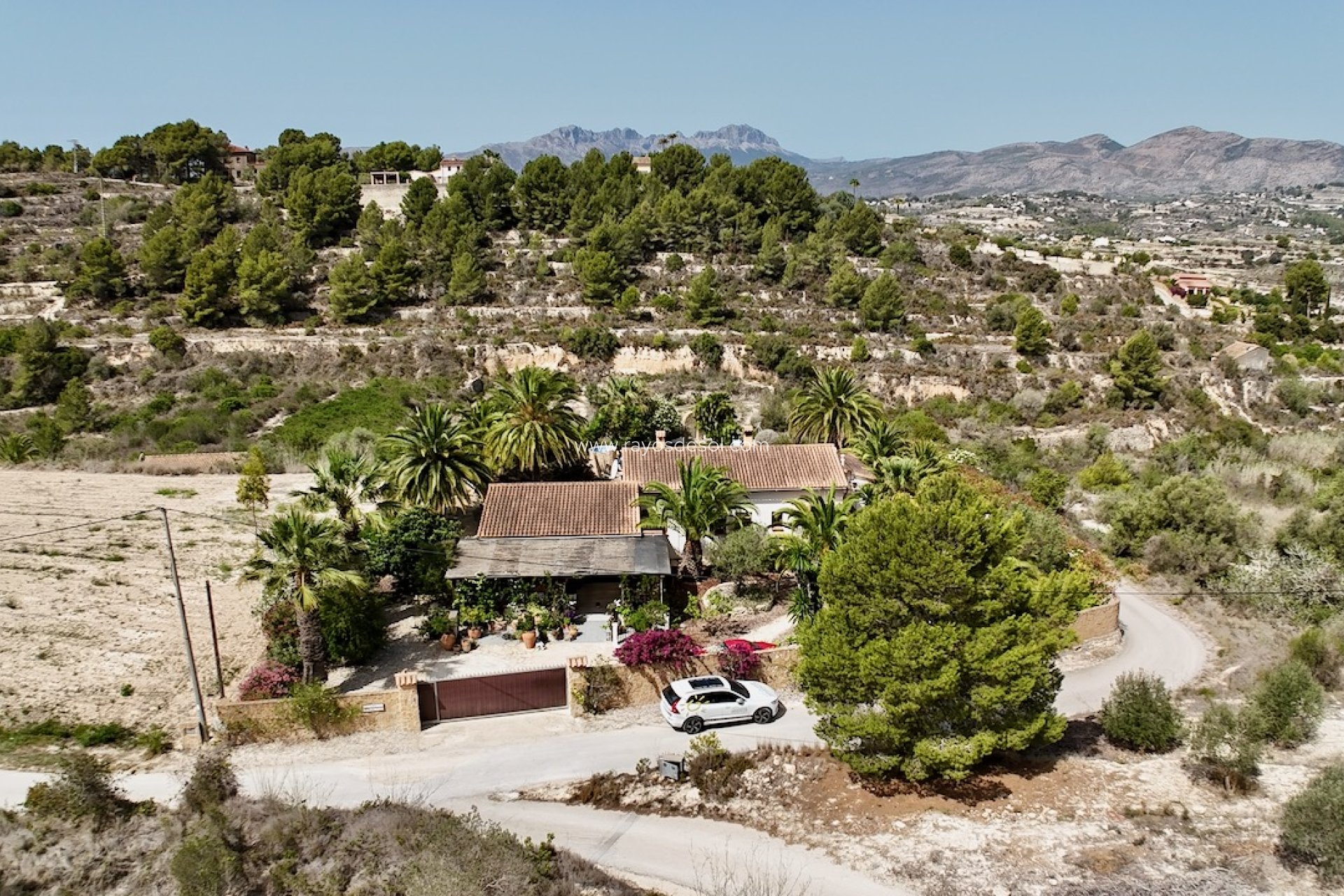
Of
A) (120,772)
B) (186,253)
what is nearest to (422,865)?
(120,772)

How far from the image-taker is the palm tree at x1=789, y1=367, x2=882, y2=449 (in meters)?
35.6

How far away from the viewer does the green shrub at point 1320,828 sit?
13.3 m

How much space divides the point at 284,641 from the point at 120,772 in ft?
14.3

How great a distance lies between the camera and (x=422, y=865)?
13227 millimetres

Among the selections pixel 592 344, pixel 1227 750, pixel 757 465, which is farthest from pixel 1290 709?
pixel 592 344

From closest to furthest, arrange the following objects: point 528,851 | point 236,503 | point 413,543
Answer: point 528,851, point 413,543, point 236,503

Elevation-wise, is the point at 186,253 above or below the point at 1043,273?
above

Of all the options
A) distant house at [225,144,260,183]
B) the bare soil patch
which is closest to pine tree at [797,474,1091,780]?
the bare soil patch

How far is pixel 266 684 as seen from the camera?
63.4ft

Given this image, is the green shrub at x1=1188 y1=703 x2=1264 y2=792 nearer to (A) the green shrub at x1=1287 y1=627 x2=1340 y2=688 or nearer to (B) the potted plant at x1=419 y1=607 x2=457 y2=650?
(A) the green shrub at x1=1287 y1=627 x2=1340 y2=688

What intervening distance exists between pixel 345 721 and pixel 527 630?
5539mm

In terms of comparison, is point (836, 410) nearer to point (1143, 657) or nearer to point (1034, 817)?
point (1143, 657)

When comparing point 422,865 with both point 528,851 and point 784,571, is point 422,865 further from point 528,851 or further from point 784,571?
point 784,571

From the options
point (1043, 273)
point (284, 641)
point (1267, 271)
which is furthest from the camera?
point (1267, 271)
